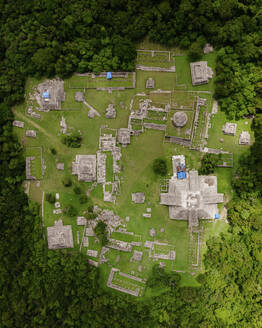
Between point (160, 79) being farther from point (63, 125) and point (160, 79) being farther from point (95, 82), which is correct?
point (63, 125)

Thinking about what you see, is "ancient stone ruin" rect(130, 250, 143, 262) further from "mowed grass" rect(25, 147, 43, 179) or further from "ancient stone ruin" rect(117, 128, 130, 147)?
"mowed grass" rect(25, 147, 43, 179)

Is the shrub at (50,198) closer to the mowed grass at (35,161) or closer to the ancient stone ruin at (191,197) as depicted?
the mowed grass at (35,161)

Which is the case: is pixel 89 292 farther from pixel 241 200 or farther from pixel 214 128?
Result: pixel 214 128

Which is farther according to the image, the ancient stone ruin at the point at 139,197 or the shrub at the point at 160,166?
the ancient stone ruin at the point at 139,197

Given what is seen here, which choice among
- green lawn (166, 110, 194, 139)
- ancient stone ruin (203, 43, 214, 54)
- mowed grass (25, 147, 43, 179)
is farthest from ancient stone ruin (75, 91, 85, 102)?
ancient stone ruin (203, 43, 214, 54)

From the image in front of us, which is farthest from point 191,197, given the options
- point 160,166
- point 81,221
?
point 81,221

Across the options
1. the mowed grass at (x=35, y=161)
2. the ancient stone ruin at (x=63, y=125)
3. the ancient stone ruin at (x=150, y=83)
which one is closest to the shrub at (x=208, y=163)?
the ancient stone ruin at (x=150, y=83)
